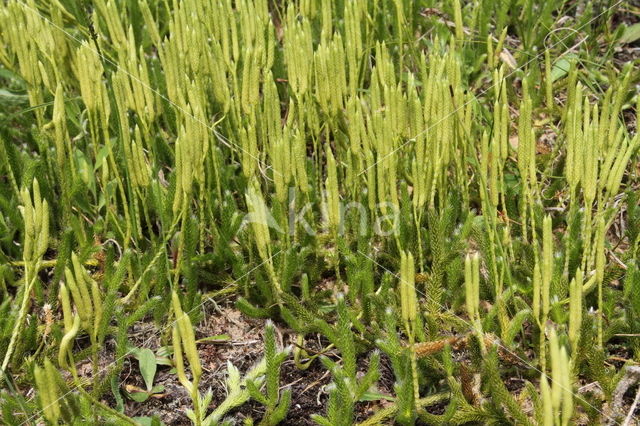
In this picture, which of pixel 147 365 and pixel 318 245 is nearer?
pixel 147 365

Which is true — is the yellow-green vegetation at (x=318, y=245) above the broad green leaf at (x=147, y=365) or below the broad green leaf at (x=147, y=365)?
above

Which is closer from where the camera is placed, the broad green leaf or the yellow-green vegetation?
the yellow-green vegetation

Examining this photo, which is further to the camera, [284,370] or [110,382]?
[284,370]

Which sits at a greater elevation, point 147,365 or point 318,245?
point 318,245

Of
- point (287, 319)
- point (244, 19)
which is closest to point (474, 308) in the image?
point (287, 319)

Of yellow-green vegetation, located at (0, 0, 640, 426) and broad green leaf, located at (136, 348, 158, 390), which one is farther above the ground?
yellow-green vegetation, located at (0, 0, 640, 426)

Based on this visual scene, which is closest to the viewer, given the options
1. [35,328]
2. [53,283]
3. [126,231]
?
[35,328]

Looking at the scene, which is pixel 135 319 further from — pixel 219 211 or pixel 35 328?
pixel 219 211

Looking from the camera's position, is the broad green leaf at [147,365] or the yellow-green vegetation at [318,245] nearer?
the yellow-green vegetation at [318,245]
